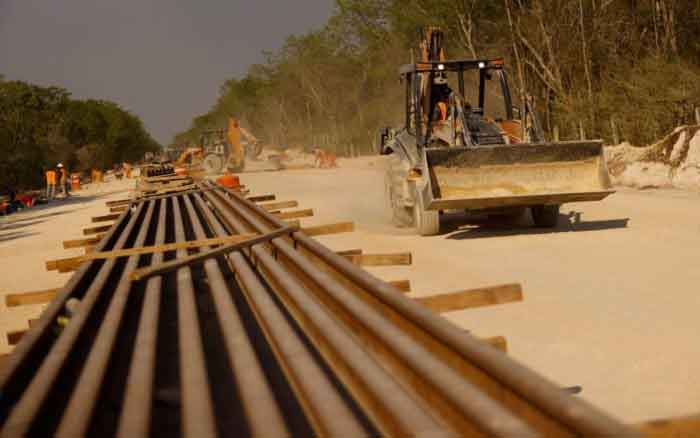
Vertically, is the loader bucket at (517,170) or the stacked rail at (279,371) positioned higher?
the loader bucket at (517,170)

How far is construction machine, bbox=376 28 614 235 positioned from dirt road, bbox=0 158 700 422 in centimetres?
51

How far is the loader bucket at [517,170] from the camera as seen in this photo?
9.88m

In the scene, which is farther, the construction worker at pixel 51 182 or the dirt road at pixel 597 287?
the construction worker at pixel 51 182

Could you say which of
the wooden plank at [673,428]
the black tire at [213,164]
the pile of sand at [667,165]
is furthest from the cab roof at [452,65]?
the black tire at [213,164]

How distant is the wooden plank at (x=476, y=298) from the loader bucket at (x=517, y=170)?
20.8 feet

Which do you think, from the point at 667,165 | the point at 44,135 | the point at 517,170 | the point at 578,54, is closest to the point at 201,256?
the point at 517,170

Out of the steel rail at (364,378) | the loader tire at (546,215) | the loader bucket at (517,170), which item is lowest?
the loader tire at (546,215)

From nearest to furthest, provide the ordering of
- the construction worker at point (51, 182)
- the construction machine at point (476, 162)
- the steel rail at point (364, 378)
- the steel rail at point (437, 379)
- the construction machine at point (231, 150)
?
1. the steel rail at point (437, 379)
2. the steel rail at point (364, 378)
3. the construction machine at point (476, 162)
4. the construction worker at point (51, 182)
5. the construction machine at point (231, 150)

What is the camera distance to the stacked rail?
2.14 m

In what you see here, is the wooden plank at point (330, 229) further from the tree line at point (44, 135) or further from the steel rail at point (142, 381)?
the tree line at point (44, 135)

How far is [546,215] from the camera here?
10.2 meters

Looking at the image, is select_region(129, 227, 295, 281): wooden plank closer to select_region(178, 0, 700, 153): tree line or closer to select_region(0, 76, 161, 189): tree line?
select_region(178, 0, 700, 153): tree line

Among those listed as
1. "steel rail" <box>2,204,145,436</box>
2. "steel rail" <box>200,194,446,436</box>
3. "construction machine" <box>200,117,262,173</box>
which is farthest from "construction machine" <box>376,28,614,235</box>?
"construction machine" <box>200,117,262,173</box>

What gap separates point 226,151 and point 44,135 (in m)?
41.4
